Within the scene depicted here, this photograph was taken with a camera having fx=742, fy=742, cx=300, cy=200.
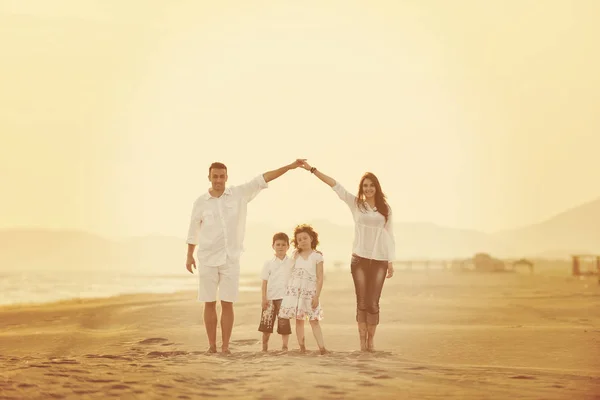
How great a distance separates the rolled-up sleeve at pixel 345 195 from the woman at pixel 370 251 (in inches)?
2.3

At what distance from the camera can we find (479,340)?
10.7 metres

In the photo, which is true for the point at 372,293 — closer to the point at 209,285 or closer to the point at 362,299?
the point at 362,299

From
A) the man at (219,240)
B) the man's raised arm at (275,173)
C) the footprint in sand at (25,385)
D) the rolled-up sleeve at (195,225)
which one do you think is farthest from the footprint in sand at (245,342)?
the footprint in sand at (25,385)

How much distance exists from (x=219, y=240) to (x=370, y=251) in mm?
1872

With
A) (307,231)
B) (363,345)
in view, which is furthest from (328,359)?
(307,231)

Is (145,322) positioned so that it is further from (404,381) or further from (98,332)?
(404,381)

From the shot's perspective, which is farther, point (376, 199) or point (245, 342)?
point (245, 342)

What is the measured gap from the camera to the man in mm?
9023

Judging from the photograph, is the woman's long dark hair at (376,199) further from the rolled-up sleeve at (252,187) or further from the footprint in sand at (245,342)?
the footprint in sand at (245,342)

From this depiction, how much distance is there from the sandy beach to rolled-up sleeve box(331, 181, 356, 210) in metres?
1.88

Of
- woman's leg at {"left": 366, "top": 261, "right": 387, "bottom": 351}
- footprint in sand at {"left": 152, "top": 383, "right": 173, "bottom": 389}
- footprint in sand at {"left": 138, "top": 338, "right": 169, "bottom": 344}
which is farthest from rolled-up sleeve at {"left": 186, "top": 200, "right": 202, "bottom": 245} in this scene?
footprint in sand at {"left": 138, "top": 338, "right": 169, "bottom": 344}

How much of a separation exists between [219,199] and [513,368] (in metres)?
3.93

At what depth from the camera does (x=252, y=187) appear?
9.27 metres

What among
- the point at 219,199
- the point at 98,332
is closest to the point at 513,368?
the point at 219,199
